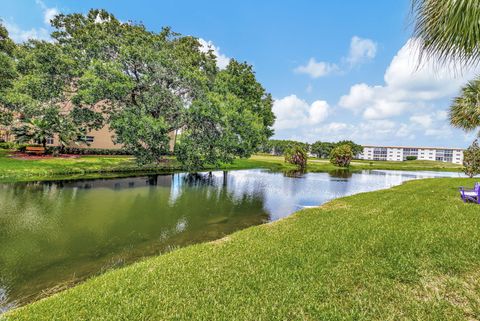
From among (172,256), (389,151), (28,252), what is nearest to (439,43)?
(172,256)

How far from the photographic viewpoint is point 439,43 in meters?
3.56

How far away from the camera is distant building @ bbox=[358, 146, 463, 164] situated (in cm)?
15788

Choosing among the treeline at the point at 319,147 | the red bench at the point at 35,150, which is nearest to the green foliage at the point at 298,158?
the red bench at the point at 35,150

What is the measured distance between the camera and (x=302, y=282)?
5.23 metres

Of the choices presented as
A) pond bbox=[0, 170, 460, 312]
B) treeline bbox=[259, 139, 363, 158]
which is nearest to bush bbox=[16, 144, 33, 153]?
pond bbox=[0, 170, 460, 312]

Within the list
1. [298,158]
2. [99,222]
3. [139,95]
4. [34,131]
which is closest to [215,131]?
[139,95]

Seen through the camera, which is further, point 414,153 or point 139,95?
point 414,153

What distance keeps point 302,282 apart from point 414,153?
19250 centimetres

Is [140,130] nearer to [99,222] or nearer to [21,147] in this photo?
[99,222]

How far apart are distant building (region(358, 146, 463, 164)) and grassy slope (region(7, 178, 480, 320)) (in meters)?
177

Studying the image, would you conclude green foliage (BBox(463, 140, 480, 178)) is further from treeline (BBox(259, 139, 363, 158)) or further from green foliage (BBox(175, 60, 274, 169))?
treeline (BBox(259, 139, 363, 158))

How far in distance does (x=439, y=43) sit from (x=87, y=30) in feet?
119

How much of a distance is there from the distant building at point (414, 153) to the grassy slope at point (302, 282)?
177 meters

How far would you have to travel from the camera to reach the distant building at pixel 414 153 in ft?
518
